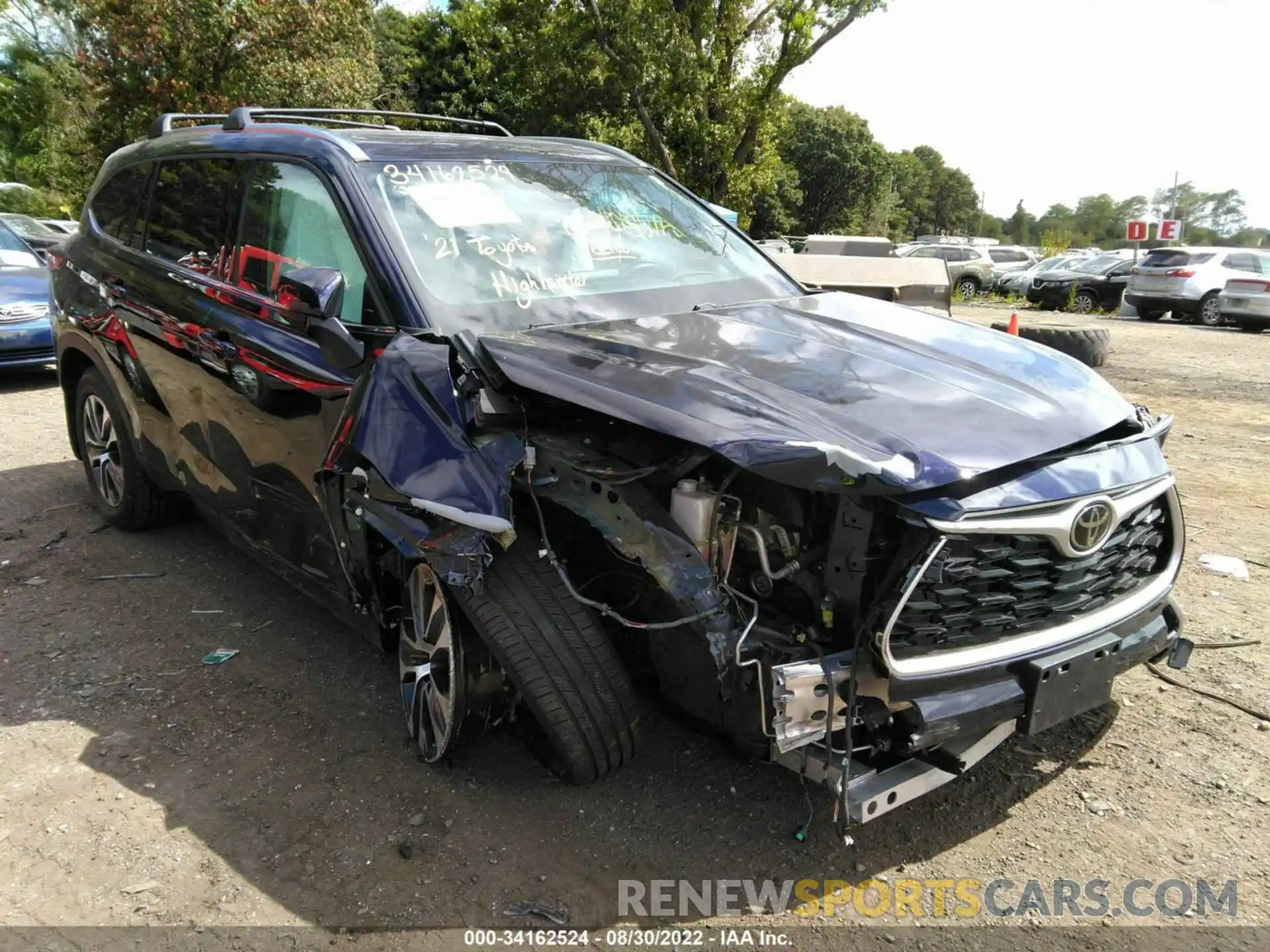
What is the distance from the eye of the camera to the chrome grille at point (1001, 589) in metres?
2.36

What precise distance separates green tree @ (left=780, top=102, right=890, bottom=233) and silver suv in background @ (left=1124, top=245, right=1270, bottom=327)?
34875 mm

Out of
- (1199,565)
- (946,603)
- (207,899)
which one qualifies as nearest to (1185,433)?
(1199,565)

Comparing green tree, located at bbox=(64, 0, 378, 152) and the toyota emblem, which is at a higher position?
green tree, located at bbox=(64, 0, 378, 152)

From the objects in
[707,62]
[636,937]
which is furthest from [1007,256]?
[636,937]

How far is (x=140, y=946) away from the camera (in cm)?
241

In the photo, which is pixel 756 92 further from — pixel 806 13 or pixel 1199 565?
pixel 1199 565

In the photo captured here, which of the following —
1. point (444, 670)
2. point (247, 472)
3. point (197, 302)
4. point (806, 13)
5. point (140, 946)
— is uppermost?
point (806, 13)

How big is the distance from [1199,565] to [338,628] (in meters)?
4.10

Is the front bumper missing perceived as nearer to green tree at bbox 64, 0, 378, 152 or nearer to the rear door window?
green tree at bbox 64, 0, 378, 152

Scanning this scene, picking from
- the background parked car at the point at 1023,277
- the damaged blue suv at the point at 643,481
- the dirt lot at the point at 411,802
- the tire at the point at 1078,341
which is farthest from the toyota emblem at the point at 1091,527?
the background parked car at the point at 1023,277

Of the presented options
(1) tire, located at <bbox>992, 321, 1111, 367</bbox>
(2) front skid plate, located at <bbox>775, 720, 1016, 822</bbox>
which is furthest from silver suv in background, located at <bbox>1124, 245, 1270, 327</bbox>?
(2) front skid plate, located at <bbox>775, 720, 1016, 822</bbox>

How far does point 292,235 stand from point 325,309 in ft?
2.56

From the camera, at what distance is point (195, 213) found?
409cm

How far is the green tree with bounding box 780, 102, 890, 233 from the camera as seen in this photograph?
53.3 meters
